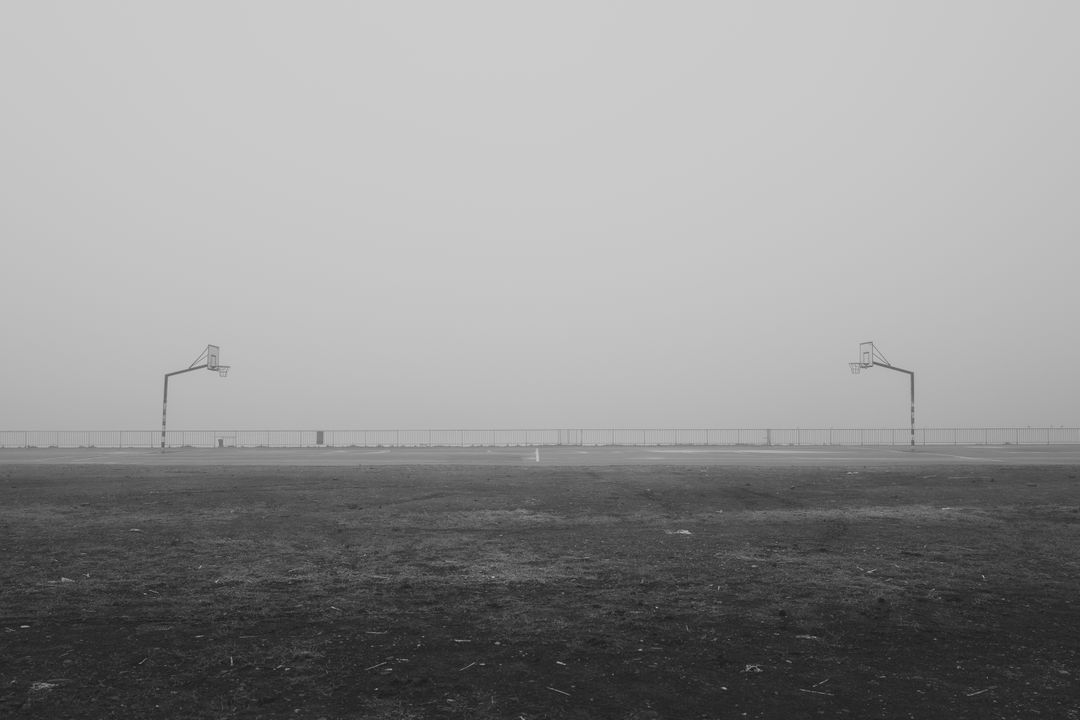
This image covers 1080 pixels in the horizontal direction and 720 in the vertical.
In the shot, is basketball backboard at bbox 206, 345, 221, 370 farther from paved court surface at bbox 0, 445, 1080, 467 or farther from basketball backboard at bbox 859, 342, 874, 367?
basketball backboard at bbox 859, 342, 874, 367

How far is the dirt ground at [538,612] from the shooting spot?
4586 millimetres

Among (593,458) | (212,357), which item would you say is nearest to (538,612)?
(593,458)

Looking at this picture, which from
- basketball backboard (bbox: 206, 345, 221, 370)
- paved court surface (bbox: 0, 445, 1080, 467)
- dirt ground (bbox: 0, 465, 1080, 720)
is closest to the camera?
dirt ground (bbox: 0, 465, 1080, 720)

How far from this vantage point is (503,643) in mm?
5633

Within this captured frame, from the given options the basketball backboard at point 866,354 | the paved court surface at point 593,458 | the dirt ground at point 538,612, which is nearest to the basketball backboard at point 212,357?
the paved court surface at point 593,458

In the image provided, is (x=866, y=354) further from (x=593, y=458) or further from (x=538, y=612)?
(x=538, y=612)

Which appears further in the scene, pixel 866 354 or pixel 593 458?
pixel 866 354

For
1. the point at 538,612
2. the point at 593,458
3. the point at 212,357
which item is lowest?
the point at 593,458

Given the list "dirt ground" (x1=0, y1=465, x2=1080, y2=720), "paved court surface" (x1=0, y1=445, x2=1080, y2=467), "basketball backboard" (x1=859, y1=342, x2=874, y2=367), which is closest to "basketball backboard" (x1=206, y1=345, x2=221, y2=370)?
"paved court surface" (x1=0, y1=445, x2=1080, y2=467)

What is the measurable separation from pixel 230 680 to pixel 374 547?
16.2 ft

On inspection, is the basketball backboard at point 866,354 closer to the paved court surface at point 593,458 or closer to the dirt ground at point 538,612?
the paved court surface at point 593,458

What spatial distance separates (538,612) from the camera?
651 cm

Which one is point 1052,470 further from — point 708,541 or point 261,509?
point 261,509

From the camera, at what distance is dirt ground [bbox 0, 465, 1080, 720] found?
459cm
